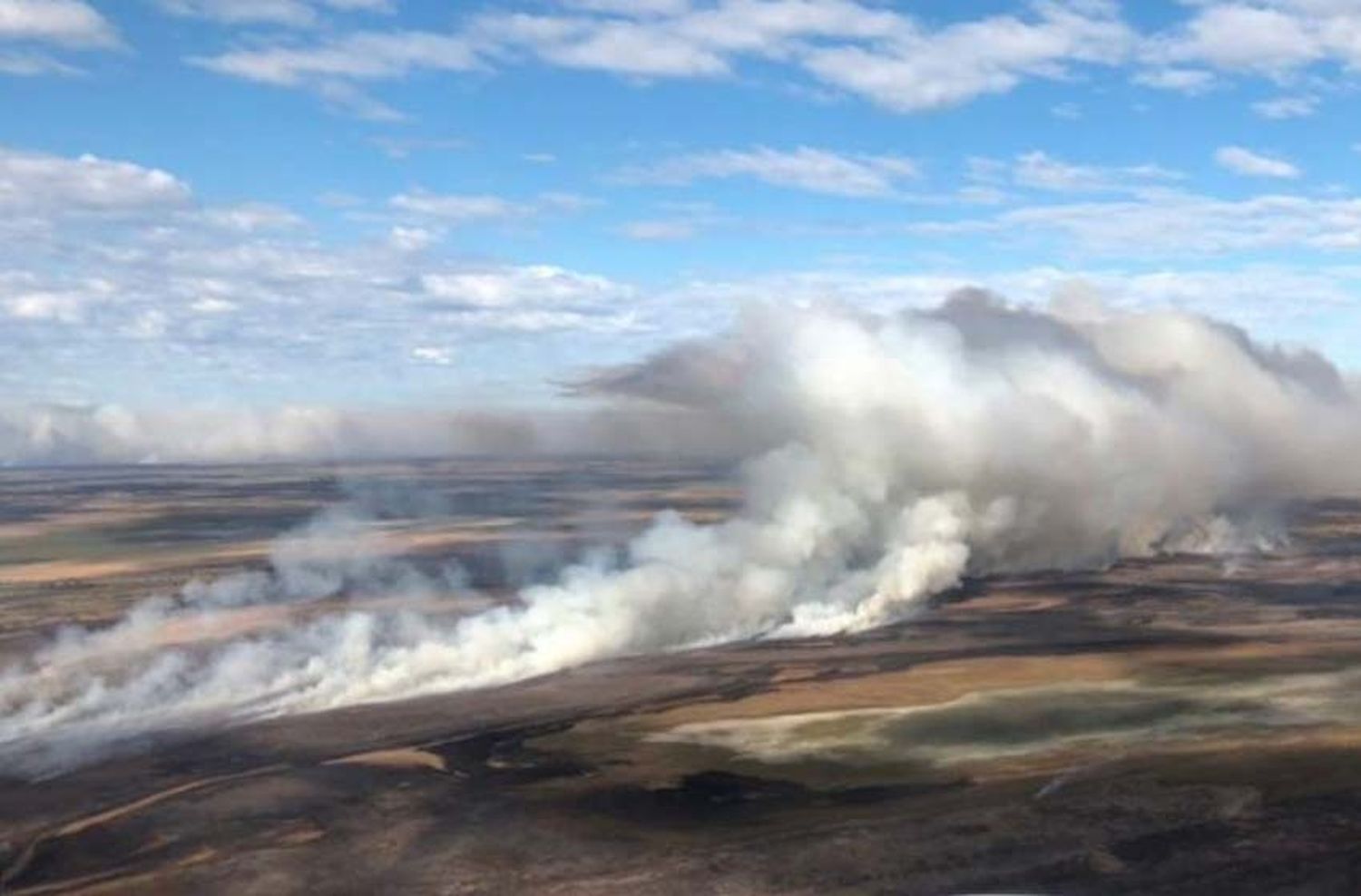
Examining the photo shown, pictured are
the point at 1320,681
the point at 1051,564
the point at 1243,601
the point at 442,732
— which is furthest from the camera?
the point at 1051,564

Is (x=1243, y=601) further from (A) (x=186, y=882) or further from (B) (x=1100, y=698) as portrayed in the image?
(A) (x=186, y=882)

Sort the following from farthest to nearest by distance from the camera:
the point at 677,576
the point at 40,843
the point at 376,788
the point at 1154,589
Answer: the point at 1154,589, the point at 677,576, the point at 376,788, the point at 40,843

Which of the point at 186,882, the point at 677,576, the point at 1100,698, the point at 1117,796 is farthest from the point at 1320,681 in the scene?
the point at 186,882

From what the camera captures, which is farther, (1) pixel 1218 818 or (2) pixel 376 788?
(2) pixel 376 788

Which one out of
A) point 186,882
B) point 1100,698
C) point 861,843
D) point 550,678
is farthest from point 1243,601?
point 186,882

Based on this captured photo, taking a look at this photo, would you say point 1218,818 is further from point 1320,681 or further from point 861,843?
point 1320,681

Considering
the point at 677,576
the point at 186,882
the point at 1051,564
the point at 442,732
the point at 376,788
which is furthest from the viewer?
the point at 1051,564

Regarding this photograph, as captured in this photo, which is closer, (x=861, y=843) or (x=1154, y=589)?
(x=861, y=843)
